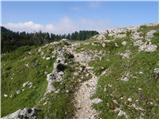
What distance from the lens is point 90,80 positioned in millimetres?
47031

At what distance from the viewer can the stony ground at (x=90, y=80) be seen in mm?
39500

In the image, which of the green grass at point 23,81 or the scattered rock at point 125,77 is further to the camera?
the green grass at point 23,81

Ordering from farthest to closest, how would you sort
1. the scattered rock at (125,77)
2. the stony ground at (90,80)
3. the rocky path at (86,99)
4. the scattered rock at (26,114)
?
the scattered rock at (125,77), the stony ground at (90,80), the scattered rock at (26,114), the rocky path at (86,99)

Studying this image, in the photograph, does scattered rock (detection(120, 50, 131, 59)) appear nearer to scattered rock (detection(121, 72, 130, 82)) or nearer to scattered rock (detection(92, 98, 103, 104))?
scattered rock (detection(121, 72, 130, 82))

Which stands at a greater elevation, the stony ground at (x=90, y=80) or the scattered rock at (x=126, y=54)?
the scattered rock at (x=126, y=54)

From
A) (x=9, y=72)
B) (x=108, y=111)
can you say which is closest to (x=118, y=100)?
(x=108, y=111)

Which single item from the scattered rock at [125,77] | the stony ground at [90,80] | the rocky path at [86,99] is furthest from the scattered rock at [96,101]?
the scattered rock at [125,77]

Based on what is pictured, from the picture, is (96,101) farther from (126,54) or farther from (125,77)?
(126,54)

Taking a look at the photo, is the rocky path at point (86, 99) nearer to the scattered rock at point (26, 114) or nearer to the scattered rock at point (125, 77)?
the scattered rock at point (125, 77)

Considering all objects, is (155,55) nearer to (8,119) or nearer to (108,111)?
(108,111)

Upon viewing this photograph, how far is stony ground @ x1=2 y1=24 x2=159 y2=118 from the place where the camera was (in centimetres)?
3950

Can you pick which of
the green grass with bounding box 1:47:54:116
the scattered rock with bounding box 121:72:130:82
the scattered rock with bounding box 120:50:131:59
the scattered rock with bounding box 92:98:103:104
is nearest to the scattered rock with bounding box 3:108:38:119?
the green grass with bounding box 1:47:54:116

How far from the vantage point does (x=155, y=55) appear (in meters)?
49.0

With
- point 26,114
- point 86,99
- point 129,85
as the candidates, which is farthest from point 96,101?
point 26,114
